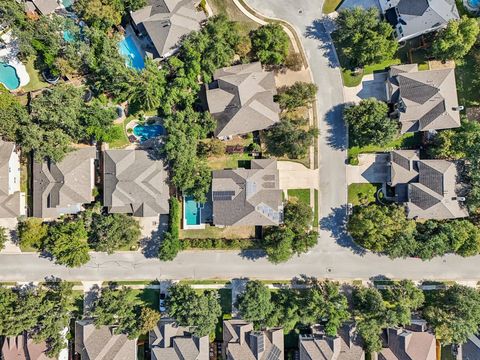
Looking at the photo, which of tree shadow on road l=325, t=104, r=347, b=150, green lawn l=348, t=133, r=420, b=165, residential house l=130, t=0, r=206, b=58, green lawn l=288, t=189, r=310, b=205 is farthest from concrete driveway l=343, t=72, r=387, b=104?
residential house l=130, t=0, r=206, b=58

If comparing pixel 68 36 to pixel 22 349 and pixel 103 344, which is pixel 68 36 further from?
pixel 22 349

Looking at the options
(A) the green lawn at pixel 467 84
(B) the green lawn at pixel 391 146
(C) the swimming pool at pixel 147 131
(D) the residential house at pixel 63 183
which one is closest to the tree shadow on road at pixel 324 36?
(B) the green lawn at pixel 391 146

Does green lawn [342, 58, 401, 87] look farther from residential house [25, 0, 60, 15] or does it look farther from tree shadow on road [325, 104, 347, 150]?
residential house [25, 0, 60, 15]

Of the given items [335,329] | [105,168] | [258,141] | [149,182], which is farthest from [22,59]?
[335,329]

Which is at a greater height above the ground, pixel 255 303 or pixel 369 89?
pixel 369 89

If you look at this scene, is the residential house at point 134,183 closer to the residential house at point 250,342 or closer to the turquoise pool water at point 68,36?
the turquoise pool water at point 68,36

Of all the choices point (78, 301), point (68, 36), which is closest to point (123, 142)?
point (68, 36)

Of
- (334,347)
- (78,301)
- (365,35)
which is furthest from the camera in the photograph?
(78,301)
